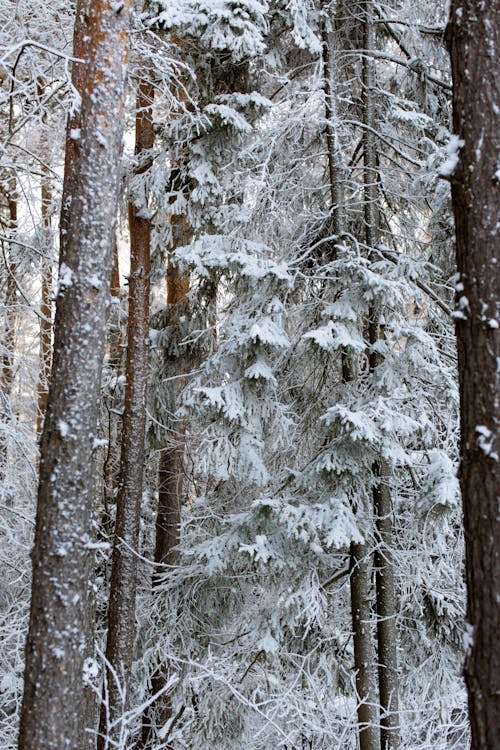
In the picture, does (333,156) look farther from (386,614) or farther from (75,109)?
(386,614)

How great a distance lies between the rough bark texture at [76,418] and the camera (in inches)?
131

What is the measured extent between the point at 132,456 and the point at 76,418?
3361mm

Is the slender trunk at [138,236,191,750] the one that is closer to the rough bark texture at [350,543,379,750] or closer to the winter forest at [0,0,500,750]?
the winter forest at [0,0,500,750]

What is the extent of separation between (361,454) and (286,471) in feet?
3.71

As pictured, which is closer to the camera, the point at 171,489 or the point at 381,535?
the point at 381,535

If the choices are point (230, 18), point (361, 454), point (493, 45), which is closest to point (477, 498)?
point (493, 45)

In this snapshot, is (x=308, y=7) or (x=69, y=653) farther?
(x=308, y=7)

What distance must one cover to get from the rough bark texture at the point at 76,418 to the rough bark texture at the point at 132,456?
267 centimetres

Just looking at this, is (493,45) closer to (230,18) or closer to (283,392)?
(230,18)

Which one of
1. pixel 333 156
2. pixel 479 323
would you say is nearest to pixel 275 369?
pixel 333 156

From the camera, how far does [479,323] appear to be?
2.53 meters

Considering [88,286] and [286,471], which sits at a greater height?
[88,286]

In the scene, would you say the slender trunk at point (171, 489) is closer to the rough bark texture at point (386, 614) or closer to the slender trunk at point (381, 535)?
the slender trunk at point (381, 535)

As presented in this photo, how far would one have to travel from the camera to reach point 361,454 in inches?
215
